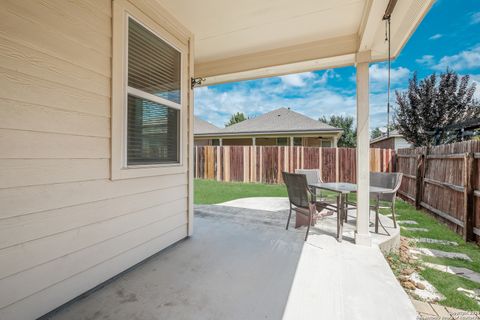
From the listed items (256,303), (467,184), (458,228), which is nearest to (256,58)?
(256,303)

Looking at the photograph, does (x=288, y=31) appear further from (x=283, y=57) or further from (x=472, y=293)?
(x=472, y=293)

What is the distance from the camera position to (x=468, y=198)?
3629mm

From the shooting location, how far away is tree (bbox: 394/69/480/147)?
329 inches

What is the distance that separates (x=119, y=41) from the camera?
2.14 meters

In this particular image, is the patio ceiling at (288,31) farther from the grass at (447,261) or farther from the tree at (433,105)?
the tree at (433,105)

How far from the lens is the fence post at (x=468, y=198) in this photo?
356cm

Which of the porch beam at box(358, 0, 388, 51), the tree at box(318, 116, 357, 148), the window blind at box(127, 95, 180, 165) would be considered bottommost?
the window blind at box(127, 95, 180, 165)

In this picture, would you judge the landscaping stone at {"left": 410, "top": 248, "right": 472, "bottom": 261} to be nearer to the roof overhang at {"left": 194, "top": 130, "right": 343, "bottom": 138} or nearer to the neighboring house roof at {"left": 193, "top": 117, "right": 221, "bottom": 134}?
the roof overhang at {"left": 194, "top": 130, "right": 343, "bottom": 138}

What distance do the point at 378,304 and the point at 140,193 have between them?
2350 millimetres

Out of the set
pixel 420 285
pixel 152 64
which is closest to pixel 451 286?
pixel 420 285

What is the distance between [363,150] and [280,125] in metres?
11.3

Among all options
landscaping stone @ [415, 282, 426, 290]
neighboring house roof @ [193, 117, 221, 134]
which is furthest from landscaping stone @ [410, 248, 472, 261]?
neighboring house roof @ [193, 117, 221, 134]

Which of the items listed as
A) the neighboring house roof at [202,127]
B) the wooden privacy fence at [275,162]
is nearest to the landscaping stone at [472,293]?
the wooden privacy fence at [275,162]

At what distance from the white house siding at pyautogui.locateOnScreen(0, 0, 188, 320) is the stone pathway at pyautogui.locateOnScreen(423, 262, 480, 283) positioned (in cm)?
342
